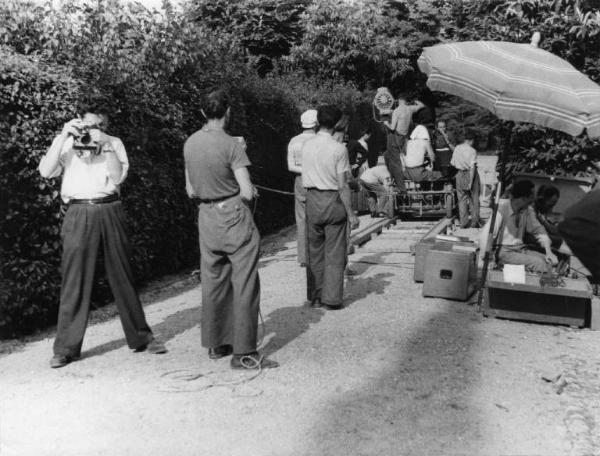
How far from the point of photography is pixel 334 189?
7516 mm

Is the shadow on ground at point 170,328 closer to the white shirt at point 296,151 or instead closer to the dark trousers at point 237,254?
the dark trousers at point 237,254

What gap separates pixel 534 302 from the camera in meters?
7.48

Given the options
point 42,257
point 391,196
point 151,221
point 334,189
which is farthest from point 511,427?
point 391,196

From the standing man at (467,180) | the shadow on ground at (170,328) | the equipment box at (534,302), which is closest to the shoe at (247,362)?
the shadow on ground at (170,328)

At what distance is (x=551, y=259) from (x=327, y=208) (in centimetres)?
270

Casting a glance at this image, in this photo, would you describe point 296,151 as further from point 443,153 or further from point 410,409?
point 443,153

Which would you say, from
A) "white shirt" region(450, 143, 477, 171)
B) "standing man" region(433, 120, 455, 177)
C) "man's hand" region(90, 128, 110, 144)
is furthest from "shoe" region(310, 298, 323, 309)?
"standing man" region(433, 120, 455, 177)

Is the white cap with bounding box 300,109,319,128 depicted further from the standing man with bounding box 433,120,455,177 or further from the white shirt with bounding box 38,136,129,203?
the standing man with bounding box 433,120,455,177

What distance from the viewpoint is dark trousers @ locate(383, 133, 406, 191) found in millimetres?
14617

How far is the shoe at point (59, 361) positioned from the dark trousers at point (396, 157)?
978 centimetres

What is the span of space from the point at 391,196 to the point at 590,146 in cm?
458

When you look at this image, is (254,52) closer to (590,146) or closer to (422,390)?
(590,146)

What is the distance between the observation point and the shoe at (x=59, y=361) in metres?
5.75

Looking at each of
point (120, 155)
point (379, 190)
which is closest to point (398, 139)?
point (379, 190)
